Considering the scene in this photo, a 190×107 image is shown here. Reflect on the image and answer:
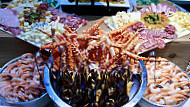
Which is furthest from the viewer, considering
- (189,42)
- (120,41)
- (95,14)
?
(95,14)

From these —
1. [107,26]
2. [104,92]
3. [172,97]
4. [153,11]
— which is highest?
[153,11]

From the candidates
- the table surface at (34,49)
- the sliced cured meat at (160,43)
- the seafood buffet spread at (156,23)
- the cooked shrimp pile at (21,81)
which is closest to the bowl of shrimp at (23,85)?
the cooked shrimp pile at (21,81)

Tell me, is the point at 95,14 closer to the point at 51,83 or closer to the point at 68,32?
the point at 68,32

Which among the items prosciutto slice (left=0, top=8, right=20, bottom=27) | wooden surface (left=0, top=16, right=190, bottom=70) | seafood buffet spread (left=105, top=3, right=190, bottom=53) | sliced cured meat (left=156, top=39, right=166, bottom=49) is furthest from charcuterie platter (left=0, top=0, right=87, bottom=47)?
sliced cured meat (left=156, top=39, right=166, bottom=49)

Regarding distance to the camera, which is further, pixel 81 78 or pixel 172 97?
pixel 172 97

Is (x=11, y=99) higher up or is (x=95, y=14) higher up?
(x=95, y=14)

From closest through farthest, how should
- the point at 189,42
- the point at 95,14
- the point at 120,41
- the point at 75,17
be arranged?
the point at 120,41 → the point at 189,42 → the point at 75,17 → the point at 95,14

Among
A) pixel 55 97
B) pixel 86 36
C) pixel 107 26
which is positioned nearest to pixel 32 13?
pixel 107 26

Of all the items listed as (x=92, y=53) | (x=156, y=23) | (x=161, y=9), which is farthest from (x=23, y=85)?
(x=161, y=9)
